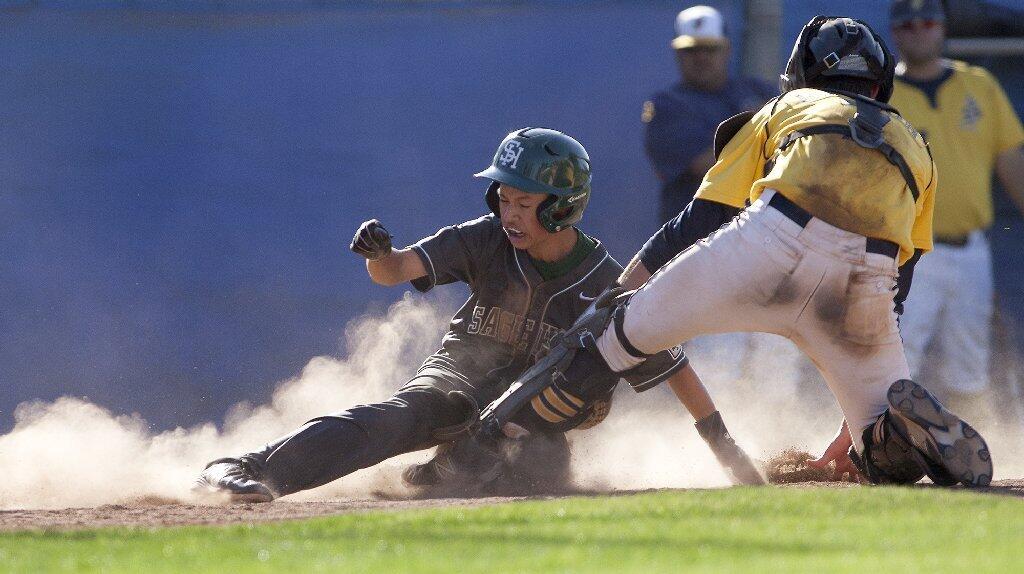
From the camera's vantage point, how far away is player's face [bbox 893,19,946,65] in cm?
886

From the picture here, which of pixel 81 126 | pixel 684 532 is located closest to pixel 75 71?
pixel 81 126

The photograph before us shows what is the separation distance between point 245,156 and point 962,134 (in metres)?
4.22

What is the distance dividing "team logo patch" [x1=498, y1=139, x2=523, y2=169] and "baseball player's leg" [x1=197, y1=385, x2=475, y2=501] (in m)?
1.08

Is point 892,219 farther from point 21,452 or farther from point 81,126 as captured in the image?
point 81,126

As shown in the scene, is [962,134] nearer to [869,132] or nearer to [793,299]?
[869,132]

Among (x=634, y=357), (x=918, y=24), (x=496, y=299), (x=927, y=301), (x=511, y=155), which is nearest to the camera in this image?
(x=634, y=357)

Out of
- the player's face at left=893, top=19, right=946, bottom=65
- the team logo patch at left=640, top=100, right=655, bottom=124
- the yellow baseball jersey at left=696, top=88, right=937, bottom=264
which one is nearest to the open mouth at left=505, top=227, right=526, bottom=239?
the yellow baseball jersey at left=696, top=88, right=937, bottom=264

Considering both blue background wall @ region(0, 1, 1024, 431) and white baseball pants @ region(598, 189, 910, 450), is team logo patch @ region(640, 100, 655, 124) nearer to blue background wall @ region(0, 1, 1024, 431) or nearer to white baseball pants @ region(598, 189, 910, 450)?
blue background wall @ region(0, 1, 1024, 431)

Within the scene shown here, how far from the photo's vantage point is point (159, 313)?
9438mm

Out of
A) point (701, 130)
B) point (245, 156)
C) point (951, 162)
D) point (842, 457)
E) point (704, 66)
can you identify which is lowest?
point (842, 457)

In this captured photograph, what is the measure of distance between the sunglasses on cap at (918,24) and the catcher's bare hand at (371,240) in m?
3.88

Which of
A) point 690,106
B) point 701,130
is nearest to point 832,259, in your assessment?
point 701,130

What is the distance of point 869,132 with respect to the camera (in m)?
5.65

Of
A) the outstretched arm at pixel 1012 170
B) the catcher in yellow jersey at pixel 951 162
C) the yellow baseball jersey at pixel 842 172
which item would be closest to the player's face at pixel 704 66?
the catcher in yellow jersey at pixel 951 162
